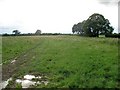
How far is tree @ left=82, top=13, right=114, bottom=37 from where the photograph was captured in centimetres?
11631

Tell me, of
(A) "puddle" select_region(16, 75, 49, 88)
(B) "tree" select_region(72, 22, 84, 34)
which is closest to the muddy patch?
(A) "puddle" select_region(16, 75, 49, 88)

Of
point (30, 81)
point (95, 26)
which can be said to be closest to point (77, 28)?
point (95, 26)

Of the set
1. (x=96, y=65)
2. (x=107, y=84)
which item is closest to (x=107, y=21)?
(x=96, y=65)

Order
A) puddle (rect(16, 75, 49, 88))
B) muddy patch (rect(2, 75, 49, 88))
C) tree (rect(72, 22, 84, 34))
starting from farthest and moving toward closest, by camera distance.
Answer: tree (rect(72, 22, 84, 34)), puddle (rect(16, 75, 49, 88)), muddy patch (rect(2, 75, 49, 88))

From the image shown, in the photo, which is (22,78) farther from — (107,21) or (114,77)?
(107,21)

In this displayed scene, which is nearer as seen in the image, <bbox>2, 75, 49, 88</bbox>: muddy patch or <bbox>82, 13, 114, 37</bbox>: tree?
<bbox>2, 75, 49, 88</bbox>: muddy patch

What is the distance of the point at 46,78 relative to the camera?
71.1 ft

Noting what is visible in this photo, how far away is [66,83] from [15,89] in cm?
347

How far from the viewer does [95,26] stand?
116500 millimetres

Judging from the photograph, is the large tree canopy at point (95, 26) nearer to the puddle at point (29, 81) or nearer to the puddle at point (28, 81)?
the puddle at point (29, 81)

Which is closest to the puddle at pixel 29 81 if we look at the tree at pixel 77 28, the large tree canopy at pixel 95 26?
the large tree canopy at pixel 95 26

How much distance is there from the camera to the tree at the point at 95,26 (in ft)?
382

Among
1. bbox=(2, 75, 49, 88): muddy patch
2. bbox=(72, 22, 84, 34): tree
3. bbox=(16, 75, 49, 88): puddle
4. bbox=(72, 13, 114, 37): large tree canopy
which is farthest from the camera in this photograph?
bbox=(72, 22, 84, 34): tree

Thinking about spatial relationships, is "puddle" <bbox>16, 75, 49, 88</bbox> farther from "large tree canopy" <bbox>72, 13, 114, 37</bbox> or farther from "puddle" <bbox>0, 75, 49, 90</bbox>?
"large tree canopy" <bbox>72, 13, 114, 37</bbox>
